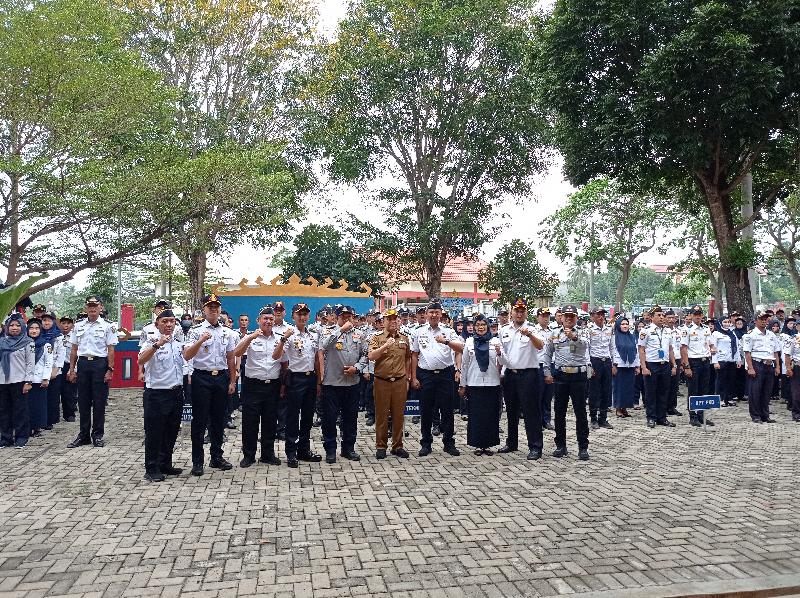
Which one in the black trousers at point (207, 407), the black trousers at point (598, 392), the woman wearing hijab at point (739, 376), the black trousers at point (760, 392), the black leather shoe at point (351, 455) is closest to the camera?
the black trousers at point (207, 407)

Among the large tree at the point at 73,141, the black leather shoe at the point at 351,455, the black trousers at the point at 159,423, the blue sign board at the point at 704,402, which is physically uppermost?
the large tree at the point at 73,141

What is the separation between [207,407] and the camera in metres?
7.02

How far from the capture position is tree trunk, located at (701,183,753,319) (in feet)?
57.1

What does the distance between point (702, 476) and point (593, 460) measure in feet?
4.04

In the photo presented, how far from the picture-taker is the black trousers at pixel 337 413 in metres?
7.59

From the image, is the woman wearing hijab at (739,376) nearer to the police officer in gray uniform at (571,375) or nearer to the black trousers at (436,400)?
the police officer in gray uniform at (571,375)

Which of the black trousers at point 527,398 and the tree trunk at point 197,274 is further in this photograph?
the tree trunk at point 197,274

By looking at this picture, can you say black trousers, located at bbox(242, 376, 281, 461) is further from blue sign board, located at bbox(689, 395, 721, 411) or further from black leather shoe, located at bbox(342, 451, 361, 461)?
blue sign board, located at bbox(689, 395, 721, 411)

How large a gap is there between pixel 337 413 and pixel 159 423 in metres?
2.06

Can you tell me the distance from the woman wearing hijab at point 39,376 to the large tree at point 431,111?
12.0 m

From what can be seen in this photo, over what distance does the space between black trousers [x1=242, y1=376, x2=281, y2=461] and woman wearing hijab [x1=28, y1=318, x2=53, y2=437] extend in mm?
3477

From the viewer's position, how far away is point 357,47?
63.3 feet

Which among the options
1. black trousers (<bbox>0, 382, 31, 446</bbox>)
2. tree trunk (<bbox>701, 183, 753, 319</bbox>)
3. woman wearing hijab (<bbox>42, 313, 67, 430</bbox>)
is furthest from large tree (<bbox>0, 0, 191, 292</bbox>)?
tree trunk (<bbox>701, 183, 753, 319</bbox>)

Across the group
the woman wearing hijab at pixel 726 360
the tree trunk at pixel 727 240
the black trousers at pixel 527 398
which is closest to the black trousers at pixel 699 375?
the woman wearing hijab at pixel 726 360
